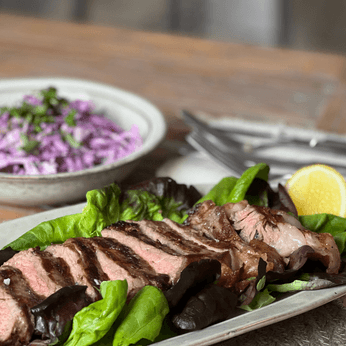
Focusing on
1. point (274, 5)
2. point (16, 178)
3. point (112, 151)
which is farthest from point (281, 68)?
point (274, 5)

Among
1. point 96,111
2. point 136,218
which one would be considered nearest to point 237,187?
point 136,218

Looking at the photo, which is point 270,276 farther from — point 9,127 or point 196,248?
point 9,127

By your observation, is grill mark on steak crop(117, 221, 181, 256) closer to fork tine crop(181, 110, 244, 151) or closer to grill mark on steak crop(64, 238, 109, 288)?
grill mark on steak crop(64, 238, 109, 288)

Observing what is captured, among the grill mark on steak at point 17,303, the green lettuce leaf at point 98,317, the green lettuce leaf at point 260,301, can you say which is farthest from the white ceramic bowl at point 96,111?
the green lettuce leaf at point 260,301

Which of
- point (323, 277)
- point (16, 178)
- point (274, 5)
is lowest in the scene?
point (323, 277)

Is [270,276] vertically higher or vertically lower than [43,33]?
lower

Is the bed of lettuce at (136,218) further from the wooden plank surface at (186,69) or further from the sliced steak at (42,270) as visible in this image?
the wooden plank surface at (186,69)

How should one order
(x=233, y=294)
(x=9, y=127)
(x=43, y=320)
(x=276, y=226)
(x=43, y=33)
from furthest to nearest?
(x=43, y=33) < (x=9, y=127) < (x=276, y=226) < (x=233, y=294) < (x=43, y=320)

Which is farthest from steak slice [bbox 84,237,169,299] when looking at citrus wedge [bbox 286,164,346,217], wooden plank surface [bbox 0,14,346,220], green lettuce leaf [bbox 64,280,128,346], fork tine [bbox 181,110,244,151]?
wooden plank surface [bbox 0,14,346,220]
